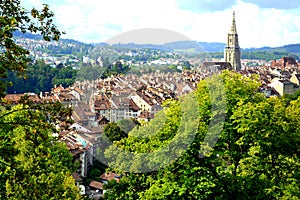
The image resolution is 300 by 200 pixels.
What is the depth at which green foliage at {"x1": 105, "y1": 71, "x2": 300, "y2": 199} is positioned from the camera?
9.36 metres

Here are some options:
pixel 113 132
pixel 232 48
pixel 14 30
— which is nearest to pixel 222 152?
pixel 14 30

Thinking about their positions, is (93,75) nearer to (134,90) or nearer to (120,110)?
(120,110)

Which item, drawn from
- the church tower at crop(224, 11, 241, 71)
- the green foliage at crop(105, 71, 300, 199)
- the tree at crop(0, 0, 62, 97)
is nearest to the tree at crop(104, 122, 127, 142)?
the green foliage at crop(105, 71, 300, 199)

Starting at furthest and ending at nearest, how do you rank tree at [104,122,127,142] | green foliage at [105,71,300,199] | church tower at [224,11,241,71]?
church tower at [224,11,241,71]
tree at [104,122,127,142]
green foliage at [105,71,300,199]

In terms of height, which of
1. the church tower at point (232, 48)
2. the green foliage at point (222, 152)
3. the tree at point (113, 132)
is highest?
the church tower at point (232, 48)

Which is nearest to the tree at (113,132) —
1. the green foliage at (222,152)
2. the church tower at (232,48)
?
the green foliage at (222,152)

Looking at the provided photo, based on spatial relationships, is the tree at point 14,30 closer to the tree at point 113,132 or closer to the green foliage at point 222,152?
the green foliage at point 222,152

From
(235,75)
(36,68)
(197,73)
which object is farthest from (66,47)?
(235,75)

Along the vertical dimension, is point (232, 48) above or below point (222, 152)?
above

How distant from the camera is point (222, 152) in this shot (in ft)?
33.1

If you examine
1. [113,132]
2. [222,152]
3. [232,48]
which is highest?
[232,48]

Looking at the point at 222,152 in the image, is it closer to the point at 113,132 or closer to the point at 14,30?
the point at 14,30

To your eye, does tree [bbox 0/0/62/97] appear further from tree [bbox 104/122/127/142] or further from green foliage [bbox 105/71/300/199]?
tree [bbox 104/122/127/142]

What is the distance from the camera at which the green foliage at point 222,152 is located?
9.36 m
